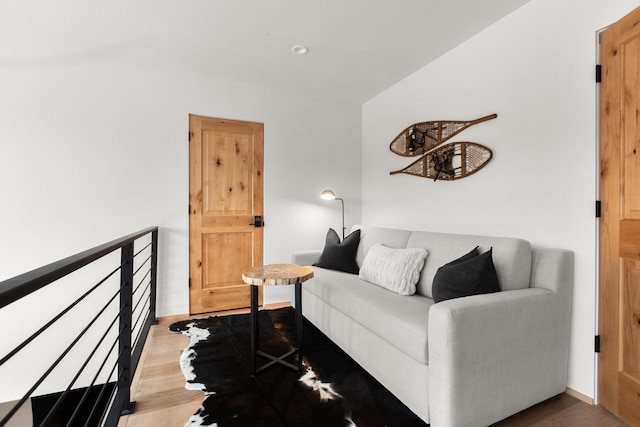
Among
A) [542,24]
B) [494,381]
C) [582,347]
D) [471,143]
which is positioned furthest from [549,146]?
[494,381]

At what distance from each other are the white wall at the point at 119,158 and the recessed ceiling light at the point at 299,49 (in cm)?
91

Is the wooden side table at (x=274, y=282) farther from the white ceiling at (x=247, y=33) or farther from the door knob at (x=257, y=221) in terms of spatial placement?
the white ceiling at (x=247, y=33)

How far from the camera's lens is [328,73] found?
330 cm

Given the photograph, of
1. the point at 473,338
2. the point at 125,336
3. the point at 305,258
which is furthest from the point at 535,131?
the point at 125,336

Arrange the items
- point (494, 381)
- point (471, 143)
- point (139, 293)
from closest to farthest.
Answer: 1. point (494, 381)
2. point (471, 143)
3. point (139, 293)

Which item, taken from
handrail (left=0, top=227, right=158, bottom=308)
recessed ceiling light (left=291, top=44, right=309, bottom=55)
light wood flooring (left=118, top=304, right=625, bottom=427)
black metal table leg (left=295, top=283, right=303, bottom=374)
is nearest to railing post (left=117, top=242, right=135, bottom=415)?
light wood flooring (left=118, top=304, right=625, bottom=427)

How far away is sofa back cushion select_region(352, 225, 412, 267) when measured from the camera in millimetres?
2842

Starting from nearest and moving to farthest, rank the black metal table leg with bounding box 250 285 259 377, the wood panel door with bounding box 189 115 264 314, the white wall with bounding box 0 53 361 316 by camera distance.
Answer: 1. the black metal table leg with bounding box 250 285 259 377
2. the white wall with bounding box 0 53 361 316
3. the wood panel door with bounding box 189 115 264 314

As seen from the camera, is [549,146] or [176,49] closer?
[549,146]

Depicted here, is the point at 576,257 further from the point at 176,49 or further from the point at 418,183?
the point at 176,49

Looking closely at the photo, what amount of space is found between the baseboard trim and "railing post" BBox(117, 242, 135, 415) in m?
2.51

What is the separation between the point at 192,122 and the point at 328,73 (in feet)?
4.93

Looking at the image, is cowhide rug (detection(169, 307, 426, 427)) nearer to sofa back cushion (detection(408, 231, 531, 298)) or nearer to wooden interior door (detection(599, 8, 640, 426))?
sofa back cushion (detection(408, 231, 531, 298))

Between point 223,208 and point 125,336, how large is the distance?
73.5 inches
